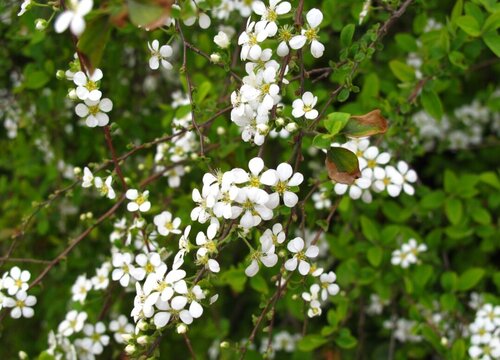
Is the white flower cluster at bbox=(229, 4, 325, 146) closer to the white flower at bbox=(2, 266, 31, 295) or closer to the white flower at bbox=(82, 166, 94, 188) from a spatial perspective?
the white flower at bbox=(82, 166, 94, 188)

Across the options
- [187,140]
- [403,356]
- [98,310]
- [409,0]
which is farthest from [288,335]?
[409,0]

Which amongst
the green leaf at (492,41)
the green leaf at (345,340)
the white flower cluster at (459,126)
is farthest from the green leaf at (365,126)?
the white flower cluster at (459,126)

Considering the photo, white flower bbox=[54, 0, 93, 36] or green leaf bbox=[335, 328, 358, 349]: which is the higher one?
white flower bbox=[54, 0, 93, 36]

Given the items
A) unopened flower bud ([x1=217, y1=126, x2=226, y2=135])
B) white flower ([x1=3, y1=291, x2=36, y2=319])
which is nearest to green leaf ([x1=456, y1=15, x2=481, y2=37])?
unopened flower bud ([x1=217, y1=126, x2=226, y2=135])

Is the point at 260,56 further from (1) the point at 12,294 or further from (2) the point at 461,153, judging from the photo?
(2) the point at 461,153

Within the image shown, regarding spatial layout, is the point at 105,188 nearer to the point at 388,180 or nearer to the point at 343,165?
the point at 343,165

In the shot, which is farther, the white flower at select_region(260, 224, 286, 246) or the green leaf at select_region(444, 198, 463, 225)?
the green leaf at select_region(444, 198, 463, 225)

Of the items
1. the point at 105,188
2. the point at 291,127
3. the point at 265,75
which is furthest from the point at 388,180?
the point at 105,188
